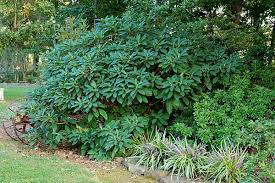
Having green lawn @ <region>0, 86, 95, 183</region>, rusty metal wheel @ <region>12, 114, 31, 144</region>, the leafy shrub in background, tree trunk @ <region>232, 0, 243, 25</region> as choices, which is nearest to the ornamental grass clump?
the leafy shrub in background

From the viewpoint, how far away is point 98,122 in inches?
222

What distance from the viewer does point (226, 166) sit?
425 cm

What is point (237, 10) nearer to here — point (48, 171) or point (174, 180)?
point (174, 180)

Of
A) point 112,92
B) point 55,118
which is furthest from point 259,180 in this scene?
point 55,118

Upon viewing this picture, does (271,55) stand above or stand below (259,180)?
above

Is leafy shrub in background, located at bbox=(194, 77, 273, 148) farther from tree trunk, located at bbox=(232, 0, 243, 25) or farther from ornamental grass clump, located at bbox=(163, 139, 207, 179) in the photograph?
tree trunk, located at bbox=(232, 0, 243, 25)

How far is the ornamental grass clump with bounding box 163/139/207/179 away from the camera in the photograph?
4.45 meters

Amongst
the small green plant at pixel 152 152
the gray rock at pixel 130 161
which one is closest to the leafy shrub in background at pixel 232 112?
the small green plant at pixel 152 152

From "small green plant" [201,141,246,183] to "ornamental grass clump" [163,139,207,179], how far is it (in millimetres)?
117

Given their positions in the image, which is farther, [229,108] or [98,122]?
[98,122]

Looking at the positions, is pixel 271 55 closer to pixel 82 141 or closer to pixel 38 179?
pixel 82 141

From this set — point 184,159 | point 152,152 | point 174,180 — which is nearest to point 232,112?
point 184,159

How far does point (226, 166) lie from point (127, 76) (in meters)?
1.91

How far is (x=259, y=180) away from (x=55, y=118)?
3.04m
